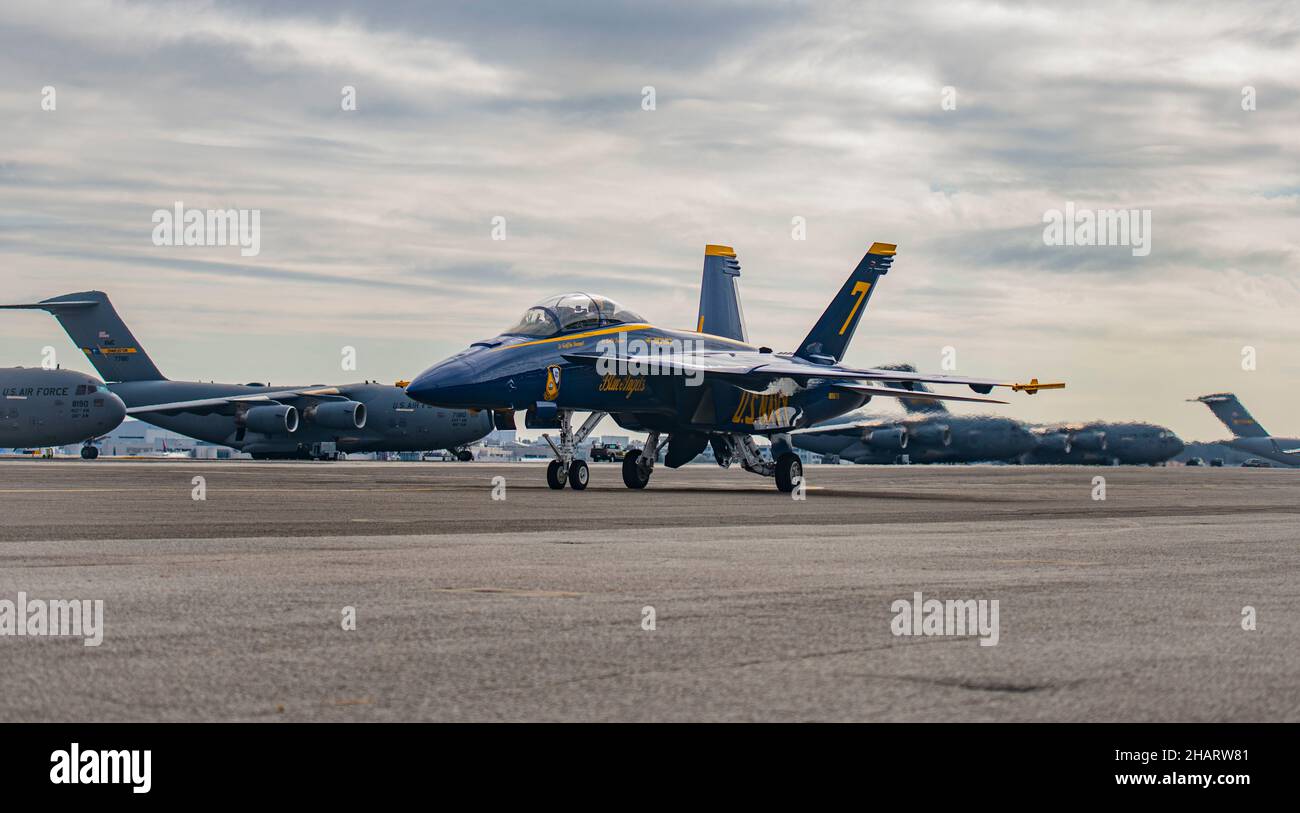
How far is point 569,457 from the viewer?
31.8 meters

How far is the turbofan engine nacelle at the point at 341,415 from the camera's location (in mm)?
69375

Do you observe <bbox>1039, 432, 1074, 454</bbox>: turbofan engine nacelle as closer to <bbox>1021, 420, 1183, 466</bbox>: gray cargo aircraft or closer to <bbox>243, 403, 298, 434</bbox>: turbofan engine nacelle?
<bbox>1021, 420, 1183, 466</bbox>: gray cargo aircraft

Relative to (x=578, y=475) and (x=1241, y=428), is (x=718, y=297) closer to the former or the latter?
(x=578, y=475)

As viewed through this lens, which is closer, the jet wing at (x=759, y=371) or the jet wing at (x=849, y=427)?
the jet wing at (x=759, y=371)

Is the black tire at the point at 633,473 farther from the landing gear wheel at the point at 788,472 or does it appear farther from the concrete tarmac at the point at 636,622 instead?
the concrete tarmac at the point at 636,622

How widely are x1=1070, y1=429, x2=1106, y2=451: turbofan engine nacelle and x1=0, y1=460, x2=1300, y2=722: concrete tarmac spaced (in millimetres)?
89798

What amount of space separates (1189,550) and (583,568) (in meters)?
6.95

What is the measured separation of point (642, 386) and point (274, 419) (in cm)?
4291

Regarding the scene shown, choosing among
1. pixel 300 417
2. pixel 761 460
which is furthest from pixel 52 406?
pixel 761 460

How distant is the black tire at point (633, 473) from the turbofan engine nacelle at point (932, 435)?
2479 inches

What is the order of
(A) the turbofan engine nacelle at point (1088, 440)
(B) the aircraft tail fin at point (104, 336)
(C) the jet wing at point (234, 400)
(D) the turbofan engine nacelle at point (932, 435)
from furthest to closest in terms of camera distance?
(A) the turbofan engine nacelle at point (1088, 440), (D) the turbofan engine nacelle at point (932, 435), (B) the aircraft tail fin at point (104, 336), (C) the jet wing at point (234, 400)

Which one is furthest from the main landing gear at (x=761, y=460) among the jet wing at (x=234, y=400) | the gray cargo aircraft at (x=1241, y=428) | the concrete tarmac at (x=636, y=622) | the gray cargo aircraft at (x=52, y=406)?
the gray cargo aircraft at (x=1241, y=428)

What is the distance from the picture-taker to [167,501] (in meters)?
23.5
